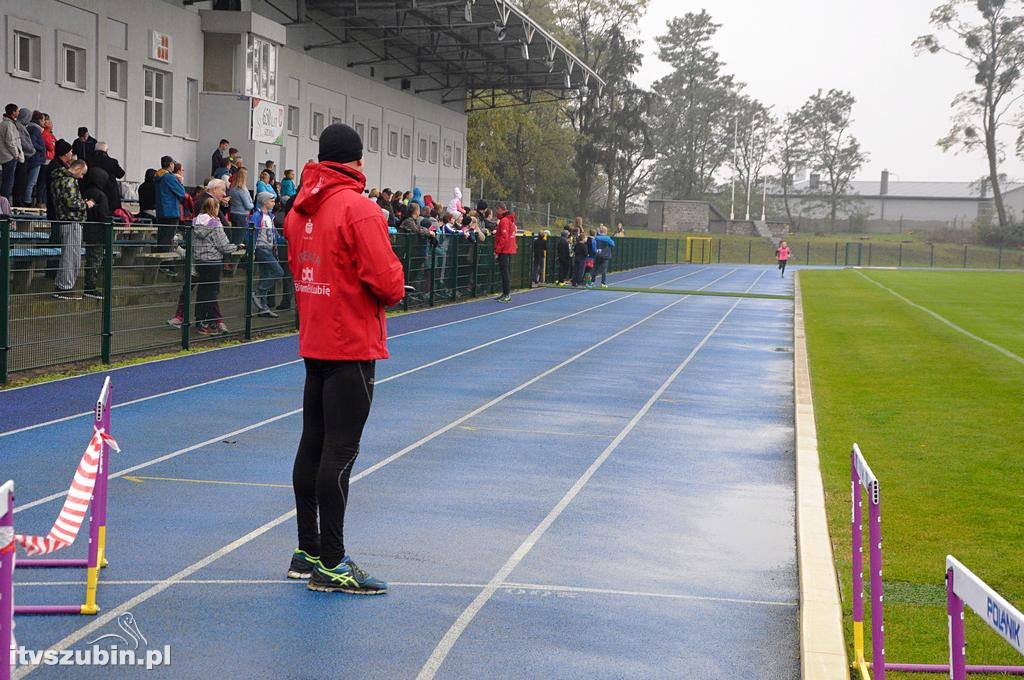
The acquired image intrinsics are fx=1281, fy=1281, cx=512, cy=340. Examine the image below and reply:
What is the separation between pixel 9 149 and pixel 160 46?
11.0m

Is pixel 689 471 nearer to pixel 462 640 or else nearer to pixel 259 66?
pixel 462 640

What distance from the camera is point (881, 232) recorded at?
112000 millimetres

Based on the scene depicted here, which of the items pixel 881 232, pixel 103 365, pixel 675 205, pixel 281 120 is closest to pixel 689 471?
pixel 103 365

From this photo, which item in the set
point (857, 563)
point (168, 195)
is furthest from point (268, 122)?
point (857, 563)

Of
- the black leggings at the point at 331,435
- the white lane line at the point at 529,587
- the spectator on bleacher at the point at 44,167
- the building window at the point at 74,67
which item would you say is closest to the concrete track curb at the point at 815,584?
the white lane line at the point at 529,587

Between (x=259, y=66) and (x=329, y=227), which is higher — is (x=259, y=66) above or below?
above

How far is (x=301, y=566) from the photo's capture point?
646 cm

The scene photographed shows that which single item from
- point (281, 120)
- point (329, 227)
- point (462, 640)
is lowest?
point (462, 640)

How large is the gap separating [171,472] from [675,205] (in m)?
91.2

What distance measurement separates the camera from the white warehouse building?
998 inches

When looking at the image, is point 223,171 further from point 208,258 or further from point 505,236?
point 505,236

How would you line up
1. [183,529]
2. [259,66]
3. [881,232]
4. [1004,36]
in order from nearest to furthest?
[183,529] → [259,66] → [1004,36] → [881,232]

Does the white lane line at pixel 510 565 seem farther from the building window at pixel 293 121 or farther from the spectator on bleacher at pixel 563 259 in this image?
the building window at pixel 293 121

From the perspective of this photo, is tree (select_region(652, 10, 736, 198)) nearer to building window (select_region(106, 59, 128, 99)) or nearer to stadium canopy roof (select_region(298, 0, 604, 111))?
stadium canopy roof (select_region(298, 0, 604, 111))
